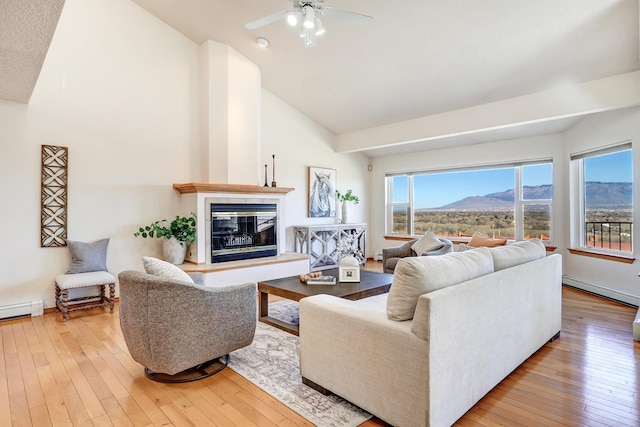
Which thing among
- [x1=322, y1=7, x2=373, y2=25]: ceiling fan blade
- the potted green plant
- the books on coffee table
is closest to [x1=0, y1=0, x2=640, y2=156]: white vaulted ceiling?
[x1=322, y1=7, x2=373, y2=25]: ceiling fan blade

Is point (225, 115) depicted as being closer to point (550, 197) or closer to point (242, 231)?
point (242, 231)

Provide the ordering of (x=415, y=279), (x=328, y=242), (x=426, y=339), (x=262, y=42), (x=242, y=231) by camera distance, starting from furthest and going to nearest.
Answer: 1. (x=328, y=242)
2. (x=242, y=231)
3. (x=262, y=42)
4. (x=415, y=279)
5. (x=426, y=339)

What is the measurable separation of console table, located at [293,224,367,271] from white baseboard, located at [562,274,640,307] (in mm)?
3479

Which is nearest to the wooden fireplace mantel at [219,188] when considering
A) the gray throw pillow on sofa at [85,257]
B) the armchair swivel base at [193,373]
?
the gray throw pillow on sofa at [85,257]

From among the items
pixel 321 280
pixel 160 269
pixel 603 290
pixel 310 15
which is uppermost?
pixel 310 15

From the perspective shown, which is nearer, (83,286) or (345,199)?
(83,286)

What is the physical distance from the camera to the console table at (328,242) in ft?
20.6

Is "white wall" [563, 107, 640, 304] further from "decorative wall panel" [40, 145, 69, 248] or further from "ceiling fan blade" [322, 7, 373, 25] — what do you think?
"decorative wall panel" [40, 145, 69, 248]

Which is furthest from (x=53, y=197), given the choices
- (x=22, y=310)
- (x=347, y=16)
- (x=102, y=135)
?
(x=347, y=16)

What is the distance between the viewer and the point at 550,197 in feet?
18.6

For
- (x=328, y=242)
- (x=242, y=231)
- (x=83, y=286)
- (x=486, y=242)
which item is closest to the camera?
(x=83, y=286)

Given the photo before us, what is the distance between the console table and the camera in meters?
6.29

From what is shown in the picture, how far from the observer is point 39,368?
2.67 metres

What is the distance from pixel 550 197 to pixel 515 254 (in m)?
3.80
